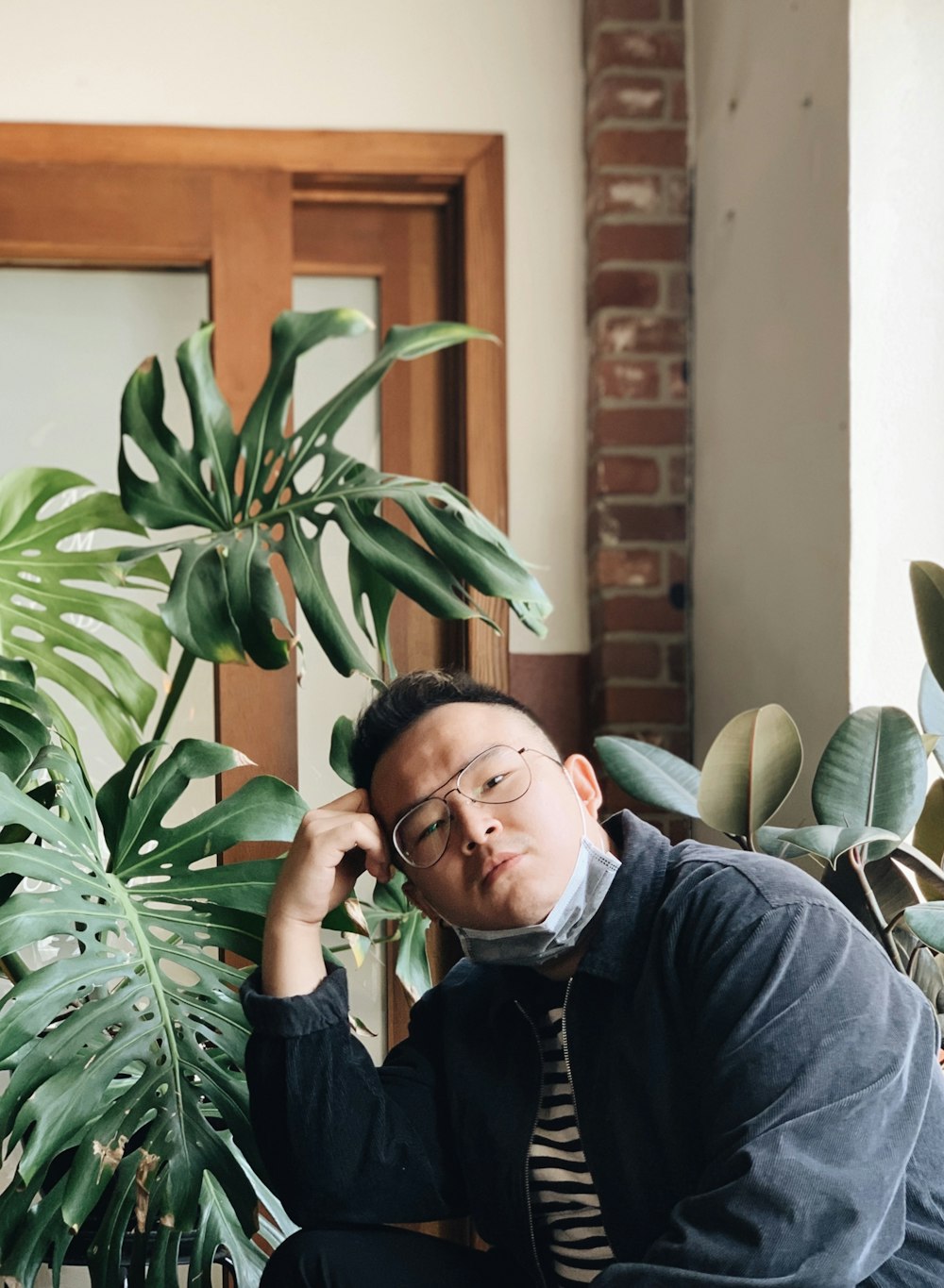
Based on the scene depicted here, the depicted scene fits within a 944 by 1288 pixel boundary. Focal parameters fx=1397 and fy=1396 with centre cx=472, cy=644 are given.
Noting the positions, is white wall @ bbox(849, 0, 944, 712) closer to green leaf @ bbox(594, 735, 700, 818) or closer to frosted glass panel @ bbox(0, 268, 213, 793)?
green leaf @ bbox(594, 735, 700, 818)

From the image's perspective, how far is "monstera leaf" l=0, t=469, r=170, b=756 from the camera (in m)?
1.85

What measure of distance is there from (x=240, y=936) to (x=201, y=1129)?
0.72 feet

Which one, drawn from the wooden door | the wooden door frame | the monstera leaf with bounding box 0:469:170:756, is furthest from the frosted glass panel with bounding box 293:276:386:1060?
the monstera leaf with bounding box 0:469:170:756

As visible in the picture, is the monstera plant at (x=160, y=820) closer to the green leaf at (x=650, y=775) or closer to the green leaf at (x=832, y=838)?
the green leaf at (x=650, y=775)

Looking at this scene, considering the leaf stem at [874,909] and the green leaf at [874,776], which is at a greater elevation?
the green leaf at [874,776]

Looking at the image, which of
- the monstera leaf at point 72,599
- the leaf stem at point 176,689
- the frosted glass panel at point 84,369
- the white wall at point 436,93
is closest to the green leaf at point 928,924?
the leaf stem at point 176,689

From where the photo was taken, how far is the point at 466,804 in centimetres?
126

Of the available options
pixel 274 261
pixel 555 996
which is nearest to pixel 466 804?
pixel 555 996

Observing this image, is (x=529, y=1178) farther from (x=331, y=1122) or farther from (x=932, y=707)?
(x=932, y=707)

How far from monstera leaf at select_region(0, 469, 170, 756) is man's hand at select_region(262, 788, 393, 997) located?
0.54 meters

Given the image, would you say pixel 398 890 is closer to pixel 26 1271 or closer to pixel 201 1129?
pixel 201 1129

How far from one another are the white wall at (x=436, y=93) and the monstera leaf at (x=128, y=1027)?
1.12 meters

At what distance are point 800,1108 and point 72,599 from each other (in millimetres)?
1210

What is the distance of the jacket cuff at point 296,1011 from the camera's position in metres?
1.37
